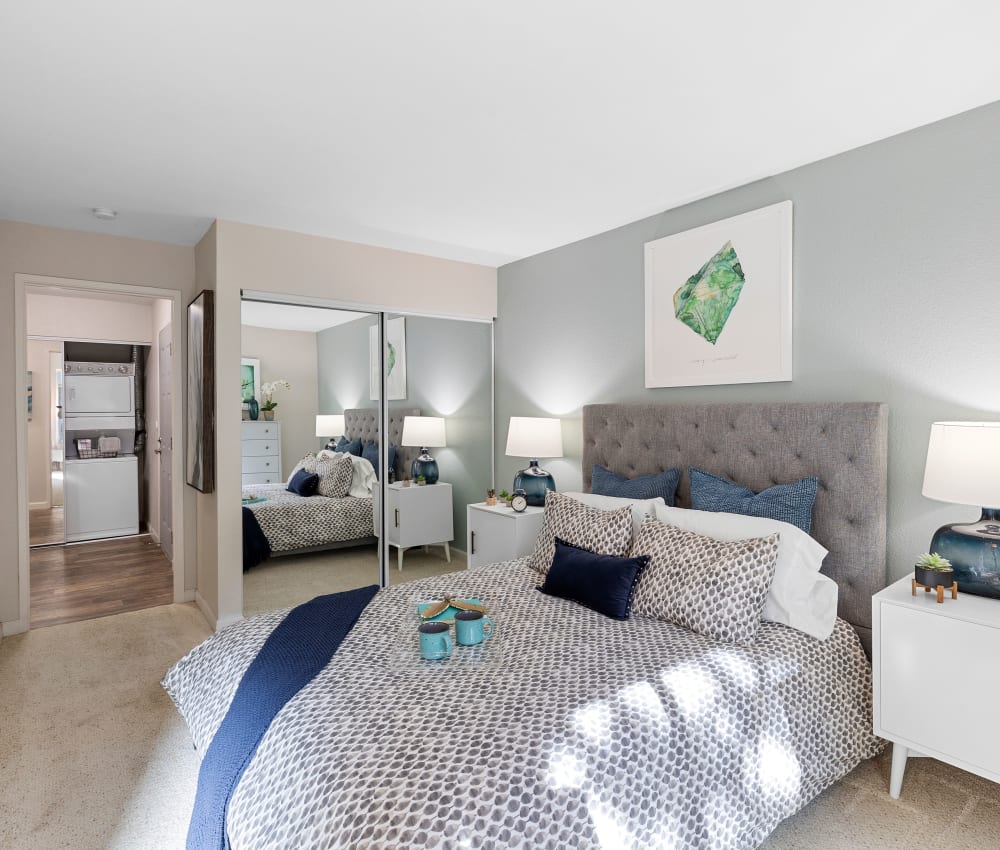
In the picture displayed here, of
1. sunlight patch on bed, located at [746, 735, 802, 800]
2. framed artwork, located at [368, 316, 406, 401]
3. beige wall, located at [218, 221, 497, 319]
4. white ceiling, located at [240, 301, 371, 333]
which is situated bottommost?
sunlight patch on bed, located at [746, 735, 802, 800]

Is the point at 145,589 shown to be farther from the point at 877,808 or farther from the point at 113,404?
the point at 877,808

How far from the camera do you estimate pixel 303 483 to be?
13.5 feet

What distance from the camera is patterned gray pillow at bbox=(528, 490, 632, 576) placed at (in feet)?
8.67

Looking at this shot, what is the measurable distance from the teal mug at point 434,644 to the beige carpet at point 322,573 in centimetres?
220

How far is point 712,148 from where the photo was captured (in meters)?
2.61

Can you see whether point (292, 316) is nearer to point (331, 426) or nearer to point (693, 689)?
point (331, 426)

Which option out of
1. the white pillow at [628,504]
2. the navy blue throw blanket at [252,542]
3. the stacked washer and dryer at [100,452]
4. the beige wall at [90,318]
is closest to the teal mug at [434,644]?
the white pillow at [628,504]

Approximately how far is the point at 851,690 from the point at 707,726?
2.81 ft

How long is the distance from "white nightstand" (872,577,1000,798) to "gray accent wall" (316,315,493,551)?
294cm

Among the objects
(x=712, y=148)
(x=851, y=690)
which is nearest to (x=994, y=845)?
(x=851, y=690)

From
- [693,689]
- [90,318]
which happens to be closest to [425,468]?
[693,689]

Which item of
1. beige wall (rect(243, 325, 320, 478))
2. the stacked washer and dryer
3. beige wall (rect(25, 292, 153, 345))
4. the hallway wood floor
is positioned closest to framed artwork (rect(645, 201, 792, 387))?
beige wall (rect(243, 325, 320, 478))

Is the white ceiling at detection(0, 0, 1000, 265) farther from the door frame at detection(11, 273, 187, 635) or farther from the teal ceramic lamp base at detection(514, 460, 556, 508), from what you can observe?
the teal ceramic lamp base at detection(514, 460, 556, 508)

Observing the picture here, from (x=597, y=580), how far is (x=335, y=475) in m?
2.36
